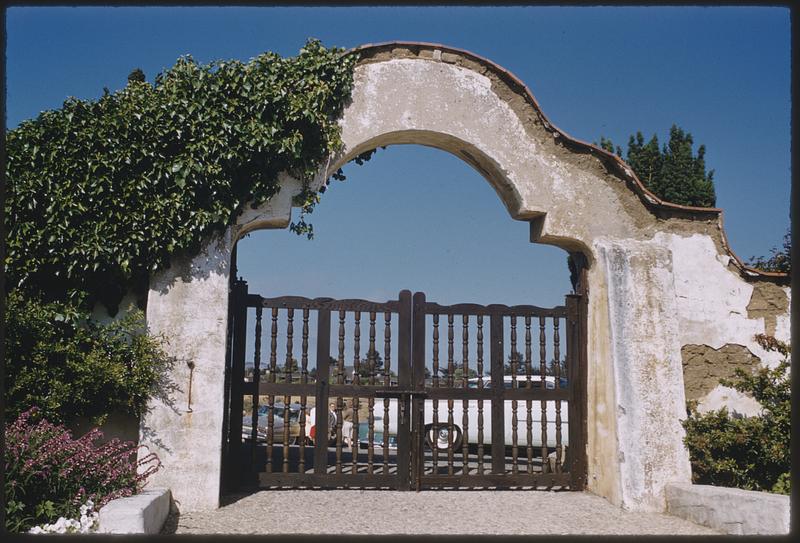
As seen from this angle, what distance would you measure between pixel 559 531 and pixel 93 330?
499 cm

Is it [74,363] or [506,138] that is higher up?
[506,138]

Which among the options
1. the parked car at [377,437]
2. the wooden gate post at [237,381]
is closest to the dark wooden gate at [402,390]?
the wooden gate post at [237,381]

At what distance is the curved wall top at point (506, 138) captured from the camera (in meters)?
8.58

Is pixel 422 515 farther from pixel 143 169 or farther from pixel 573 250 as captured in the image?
pixel 143 169

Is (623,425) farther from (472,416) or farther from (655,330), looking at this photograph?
(472,416)

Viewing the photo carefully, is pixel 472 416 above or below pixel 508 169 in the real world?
below

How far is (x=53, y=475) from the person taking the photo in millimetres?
6344

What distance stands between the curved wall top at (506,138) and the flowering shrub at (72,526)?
4587mm

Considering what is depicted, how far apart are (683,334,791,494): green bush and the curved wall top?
2.10 m

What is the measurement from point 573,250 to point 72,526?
6.17 metres

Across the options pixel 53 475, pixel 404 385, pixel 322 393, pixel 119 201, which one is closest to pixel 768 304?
pixel 404 385

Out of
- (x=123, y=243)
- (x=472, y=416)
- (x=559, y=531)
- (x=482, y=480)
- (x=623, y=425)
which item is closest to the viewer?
(x=559, y=531)

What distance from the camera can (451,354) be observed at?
8.81m

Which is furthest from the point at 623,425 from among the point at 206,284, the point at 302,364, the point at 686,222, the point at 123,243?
the point at 123,243
